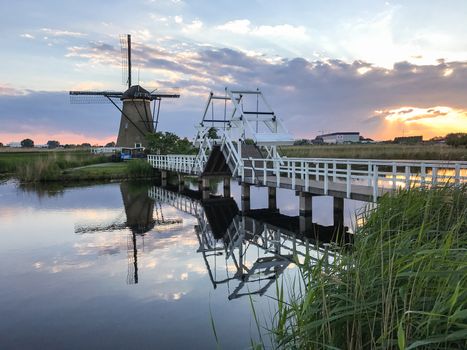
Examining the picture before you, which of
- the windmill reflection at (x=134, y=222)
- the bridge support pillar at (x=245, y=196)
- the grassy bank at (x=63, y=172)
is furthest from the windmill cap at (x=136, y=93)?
the bridge support pillar at (x=245, y=196)

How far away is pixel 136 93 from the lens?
52000 mm

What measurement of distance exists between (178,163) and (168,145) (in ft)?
49.5

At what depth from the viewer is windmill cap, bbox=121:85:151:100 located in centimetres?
5212

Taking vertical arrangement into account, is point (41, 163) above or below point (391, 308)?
above

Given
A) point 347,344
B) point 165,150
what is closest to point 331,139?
point 165,150

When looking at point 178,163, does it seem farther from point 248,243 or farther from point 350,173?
point 350,173

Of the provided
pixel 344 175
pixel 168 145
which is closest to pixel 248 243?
pixel 344 175

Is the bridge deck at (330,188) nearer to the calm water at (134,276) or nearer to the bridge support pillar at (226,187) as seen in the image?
the calm water at (134,276)

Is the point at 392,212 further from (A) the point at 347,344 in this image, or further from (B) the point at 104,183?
(B) the point at 104,183

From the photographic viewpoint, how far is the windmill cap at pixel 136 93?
52.1 meters

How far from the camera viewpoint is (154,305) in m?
8.72

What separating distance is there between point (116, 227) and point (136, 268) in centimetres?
661

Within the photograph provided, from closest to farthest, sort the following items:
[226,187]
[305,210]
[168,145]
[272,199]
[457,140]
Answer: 1. [305,210]
2. [272,199]
3. [226,187]
4. [168,145]
5. [457,140]

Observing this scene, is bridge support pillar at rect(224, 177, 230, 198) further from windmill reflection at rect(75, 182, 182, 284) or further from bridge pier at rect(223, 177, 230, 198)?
windmill reflection at rect(75, 182, 182, 284)
